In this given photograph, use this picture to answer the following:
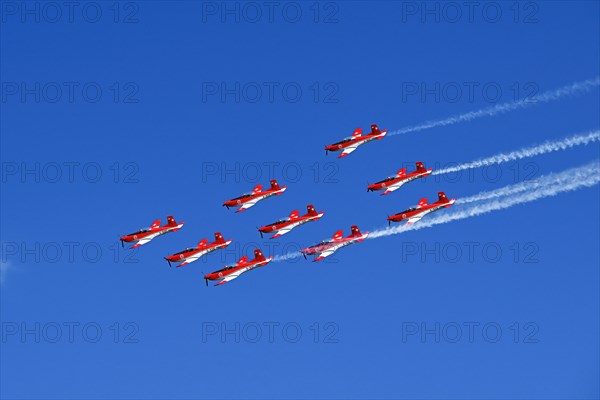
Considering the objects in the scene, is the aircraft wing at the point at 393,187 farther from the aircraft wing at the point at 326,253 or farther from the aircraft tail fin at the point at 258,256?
the aircraft tail fin at the point at 258,256

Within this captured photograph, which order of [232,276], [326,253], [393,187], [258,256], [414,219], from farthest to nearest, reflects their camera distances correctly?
[258,256] < [232,276] < [393,187] < [414,219] < [326,253]

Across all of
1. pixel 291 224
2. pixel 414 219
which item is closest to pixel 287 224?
pixel 291 224

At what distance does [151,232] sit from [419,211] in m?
41.5

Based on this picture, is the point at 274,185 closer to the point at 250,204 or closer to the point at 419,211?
the point at 250,204

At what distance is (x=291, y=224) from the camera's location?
7067 inches

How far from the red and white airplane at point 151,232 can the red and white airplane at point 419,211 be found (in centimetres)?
3427

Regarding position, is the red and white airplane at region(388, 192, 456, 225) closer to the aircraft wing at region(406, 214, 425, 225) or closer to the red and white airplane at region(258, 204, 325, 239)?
the aircraft wing at region(406, 214, 425, 225)

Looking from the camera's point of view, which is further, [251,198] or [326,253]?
[251,198]

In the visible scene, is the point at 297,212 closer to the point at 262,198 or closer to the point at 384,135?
the point at 262,198

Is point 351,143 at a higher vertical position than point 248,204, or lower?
higher

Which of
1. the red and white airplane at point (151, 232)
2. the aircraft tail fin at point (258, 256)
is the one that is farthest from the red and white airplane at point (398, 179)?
the red and white airplane at point (151, 232)

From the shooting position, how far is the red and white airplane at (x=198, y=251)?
590 feet

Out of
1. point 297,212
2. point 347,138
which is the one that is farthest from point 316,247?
point 347,138

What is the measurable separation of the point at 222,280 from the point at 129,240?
1621cm
